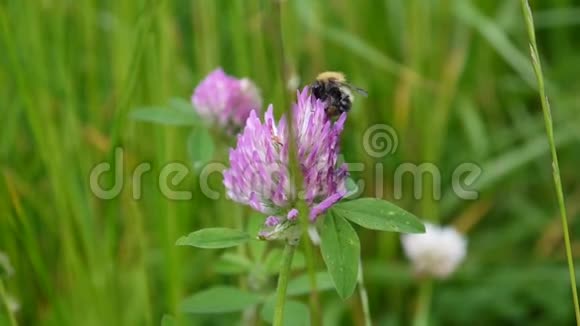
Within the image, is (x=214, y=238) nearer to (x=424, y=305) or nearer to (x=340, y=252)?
(x=340, y=252)

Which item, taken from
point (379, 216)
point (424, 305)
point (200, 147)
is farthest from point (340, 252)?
point (424, 305)

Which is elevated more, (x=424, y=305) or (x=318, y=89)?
(x=318, y=89)

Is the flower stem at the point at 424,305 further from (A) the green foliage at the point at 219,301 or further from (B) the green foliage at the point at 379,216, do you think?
(B) the green foliage at the point at 379,216

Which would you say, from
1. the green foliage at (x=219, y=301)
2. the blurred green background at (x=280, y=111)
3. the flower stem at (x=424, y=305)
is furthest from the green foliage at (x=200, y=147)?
the flower stem at (x=424, y=305)

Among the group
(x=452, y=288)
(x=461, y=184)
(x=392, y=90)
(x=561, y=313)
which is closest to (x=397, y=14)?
(x=392, y=90)

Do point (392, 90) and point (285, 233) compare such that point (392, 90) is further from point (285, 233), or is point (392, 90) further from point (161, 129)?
point (285, 233)
